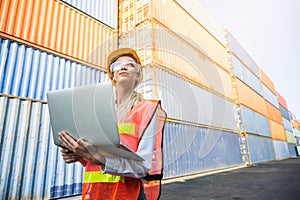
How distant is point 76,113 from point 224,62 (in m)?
18.8

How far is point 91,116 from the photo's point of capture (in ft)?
3.69

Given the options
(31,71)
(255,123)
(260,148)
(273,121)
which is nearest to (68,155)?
(31,71)

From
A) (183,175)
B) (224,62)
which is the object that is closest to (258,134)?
(224,62)

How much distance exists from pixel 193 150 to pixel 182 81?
162 inches

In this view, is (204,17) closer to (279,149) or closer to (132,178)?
(132,178)

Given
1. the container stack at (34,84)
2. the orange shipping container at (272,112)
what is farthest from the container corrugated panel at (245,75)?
the container stack at (34,84)

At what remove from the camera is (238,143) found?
50.7 ft

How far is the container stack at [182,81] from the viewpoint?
9.09 m

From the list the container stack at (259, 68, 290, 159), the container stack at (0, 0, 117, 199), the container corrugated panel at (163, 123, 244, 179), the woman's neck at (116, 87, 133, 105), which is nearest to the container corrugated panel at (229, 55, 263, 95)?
the container stack at (259, 68, 290, 159)

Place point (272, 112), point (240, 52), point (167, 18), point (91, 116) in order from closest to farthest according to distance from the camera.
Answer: point (91, 116)
point (167, 18)
point (240, 52)
point (272, 112)

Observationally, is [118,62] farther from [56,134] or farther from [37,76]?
[37,76]

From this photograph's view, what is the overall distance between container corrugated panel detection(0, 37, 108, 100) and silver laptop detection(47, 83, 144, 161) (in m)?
5.03

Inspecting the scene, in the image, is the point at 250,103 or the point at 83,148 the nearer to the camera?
the point at 83,148

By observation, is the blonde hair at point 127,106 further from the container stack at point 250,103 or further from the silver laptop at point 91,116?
the container stack at point 250,103
